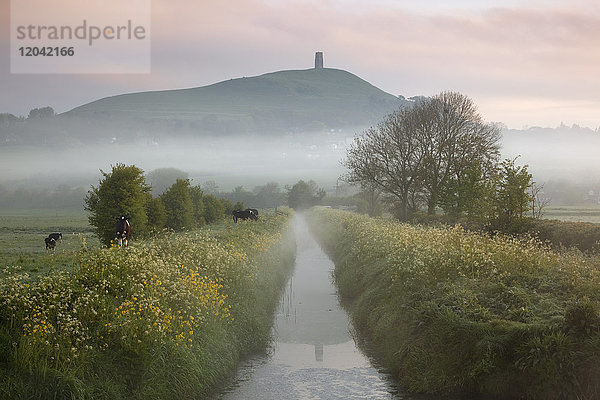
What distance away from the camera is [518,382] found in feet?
37.7

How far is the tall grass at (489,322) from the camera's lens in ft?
36.6

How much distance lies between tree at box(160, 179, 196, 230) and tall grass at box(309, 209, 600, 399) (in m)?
51.7

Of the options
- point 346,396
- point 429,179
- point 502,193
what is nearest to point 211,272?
point 346,396

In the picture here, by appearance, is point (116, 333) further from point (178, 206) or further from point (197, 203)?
point (197, 203)

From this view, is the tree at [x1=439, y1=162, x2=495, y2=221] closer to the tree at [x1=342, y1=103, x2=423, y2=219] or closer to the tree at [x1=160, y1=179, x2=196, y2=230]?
the tree at [x1=342, y1=103, x2=423, y2=219]

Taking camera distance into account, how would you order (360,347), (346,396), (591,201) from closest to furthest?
(346,396), (360,347), (591,201)

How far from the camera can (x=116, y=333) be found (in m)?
11.3

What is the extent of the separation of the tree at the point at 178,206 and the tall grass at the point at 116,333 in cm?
5366

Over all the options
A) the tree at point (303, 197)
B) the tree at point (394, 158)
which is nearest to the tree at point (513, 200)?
the tree at point (394, 158)

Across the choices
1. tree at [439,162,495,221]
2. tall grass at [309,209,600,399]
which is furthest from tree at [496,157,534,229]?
tall grass at [309,209,600,399]

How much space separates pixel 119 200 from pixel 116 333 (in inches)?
1390

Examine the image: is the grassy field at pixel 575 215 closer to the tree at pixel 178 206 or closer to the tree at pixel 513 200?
the tree at pixel 513 200

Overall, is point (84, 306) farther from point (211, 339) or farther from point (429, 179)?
→ point (429, 179)

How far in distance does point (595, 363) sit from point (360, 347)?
7.86 meters
